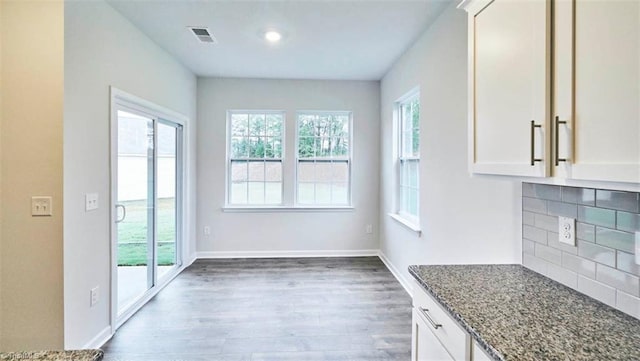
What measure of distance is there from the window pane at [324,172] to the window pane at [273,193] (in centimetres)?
59

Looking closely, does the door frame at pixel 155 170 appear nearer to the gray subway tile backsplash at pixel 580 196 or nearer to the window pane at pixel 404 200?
the window pane at pixel 404 200

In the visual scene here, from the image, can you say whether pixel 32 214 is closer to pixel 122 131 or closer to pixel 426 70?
pixel 122 131

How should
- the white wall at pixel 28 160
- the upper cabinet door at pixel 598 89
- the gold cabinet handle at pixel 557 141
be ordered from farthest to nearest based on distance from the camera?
the white wall at pixel 28 160 < the gold cabinet handle at pixel 557 141 < the upper cabinet door at pixel 598 89

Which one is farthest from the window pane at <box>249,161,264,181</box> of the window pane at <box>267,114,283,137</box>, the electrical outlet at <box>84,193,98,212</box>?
the electrical outlet at <box>84,193,98,212</box>

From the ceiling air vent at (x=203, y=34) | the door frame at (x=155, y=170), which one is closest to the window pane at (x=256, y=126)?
the door frame at (x=155, y=170)

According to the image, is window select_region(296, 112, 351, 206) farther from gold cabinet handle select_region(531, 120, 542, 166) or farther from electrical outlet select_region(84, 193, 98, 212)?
gold cabinet handle select_region(531, 120, 542, 166)

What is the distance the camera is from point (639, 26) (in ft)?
2.96

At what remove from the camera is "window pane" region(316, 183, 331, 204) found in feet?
17.2

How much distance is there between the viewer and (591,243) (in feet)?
4.41

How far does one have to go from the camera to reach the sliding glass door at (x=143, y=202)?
10.0 ft

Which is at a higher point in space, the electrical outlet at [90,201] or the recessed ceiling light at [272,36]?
the recessed ceiling light at [272,36]

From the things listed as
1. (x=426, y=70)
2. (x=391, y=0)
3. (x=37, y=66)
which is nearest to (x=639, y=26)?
(x=391, y=0)

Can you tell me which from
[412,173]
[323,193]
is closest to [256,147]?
[323,193]

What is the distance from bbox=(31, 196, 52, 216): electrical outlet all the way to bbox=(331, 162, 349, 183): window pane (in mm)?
3651
